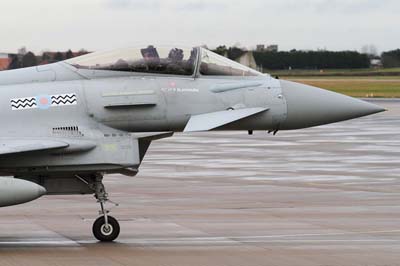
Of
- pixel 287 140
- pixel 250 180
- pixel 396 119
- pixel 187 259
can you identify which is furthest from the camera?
pixel 396 119

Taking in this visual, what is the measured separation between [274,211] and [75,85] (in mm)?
4888

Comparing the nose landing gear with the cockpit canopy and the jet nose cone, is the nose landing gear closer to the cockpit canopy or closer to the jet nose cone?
the jet nose cone

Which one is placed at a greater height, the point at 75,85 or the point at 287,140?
the point at 75,85

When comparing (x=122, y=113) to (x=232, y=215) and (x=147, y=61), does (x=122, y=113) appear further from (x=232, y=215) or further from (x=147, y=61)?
(x=232, y=215)

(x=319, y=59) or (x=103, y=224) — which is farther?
(x=319, y=59)

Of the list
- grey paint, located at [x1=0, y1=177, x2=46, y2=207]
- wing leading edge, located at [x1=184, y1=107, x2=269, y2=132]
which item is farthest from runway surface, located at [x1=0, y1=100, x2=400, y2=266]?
wing leading edge, located at [x1=184, y1=107, x2=269, y2=132]

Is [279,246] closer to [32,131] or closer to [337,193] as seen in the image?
[32,131]

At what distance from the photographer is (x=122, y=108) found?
42.5ft

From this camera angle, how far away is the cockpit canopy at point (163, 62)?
43.5 feet

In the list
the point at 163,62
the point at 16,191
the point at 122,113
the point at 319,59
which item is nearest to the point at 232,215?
the point at 163,62

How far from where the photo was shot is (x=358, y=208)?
17125 mm

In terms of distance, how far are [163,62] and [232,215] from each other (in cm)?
375

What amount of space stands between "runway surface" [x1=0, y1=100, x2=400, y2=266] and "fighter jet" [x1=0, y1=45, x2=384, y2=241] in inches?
39.6

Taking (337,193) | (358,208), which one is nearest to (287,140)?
(337,193)
